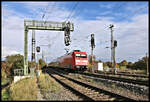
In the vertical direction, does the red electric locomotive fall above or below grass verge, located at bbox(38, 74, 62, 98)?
above

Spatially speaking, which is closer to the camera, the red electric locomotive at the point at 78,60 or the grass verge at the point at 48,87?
the grass verge at the point at 48,87

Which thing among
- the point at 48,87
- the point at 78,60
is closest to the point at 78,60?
the point at 78,60

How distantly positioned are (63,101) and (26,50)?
19.3 m

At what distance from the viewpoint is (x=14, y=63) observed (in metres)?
36.7

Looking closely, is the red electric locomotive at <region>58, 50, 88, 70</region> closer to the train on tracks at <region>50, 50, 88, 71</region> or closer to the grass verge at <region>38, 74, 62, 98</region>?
the train on tracks at <region>50, 50, 88, 71</region>

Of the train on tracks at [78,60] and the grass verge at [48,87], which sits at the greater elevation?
the train on tracks at [78,60]

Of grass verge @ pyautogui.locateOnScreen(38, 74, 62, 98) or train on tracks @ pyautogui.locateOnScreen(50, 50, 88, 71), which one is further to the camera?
train on tracks @ pyautogui.locateOnScreen(50, 50, 88, 71)

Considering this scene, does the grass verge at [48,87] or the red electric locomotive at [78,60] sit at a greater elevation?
the red electric locomotive at [78,60]

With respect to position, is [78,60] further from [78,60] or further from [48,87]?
[48,87]

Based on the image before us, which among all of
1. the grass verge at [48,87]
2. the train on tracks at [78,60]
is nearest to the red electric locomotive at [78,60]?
the train on tracks at [78,60]

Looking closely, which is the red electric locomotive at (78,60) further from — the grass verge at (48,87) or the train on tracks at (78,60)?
the grass verge at (48,87)

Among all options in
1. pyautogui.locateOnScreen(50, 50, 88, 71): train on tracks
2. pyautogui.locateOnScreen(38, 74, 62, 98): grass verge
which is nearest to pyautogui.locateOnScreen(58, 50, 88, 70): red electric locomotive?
pyautogui.locateOnScreen(50, 50, 88, 71): train on tracks

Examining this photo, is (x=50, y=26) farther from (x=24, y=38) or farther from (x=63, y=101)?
(x=63, y=101)

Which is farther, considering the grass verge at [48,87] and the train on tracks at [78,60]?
the train on tracks at [78,60]
